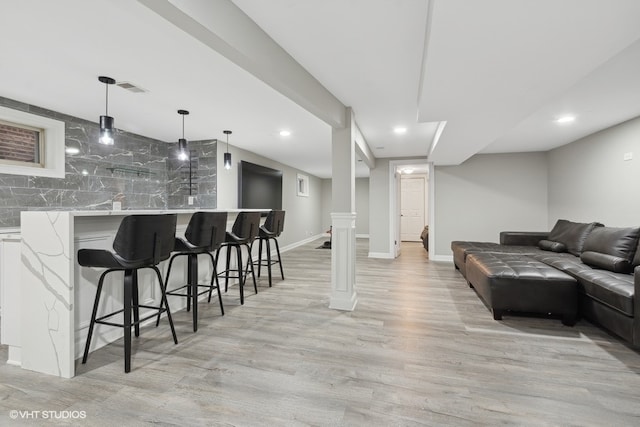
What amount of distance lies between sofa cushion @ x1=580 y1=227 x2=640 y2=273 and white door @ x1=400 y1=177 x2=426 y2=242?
642 centimetres

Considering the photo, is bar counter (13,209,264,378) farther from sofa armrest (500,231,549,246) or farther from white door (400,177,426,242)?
white door (400,177,426,242)

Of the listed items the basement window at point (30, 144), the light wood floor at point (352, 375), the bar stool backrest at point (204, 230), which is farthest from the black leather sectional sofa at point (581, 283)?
the basement window at point (30, 144)

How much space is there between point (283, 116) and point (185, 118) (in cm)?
131

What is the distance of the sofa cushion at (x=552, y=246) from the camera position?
4141 millimetres

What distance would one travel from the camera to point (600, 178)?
168 inches

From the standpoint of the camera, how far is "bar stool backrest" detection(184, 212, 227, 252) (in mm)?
2703

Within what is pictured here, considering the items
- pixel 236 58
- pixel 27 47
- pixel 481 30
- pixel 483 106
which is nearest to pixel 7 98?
pixel 27 47

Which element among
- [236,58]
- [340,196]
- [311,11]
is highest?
[311,11]

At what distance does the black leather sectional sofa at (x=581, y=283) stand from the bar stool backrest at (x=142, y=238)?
9.74 ft

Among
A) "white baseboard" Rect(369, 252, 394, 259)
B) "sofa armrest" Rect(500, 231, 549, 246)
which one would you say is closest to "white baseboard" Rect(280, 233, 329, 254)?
"white baseboard" Rect(369, 252, 394, 259)

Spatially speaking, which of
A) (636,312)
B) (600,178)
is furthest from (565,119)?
(636,312)

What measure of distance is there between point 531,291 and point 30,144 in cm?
568

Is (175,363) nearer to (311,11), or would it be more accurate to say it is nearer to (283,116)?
(311,11)

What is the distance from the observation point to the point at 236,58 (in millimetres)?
1763
